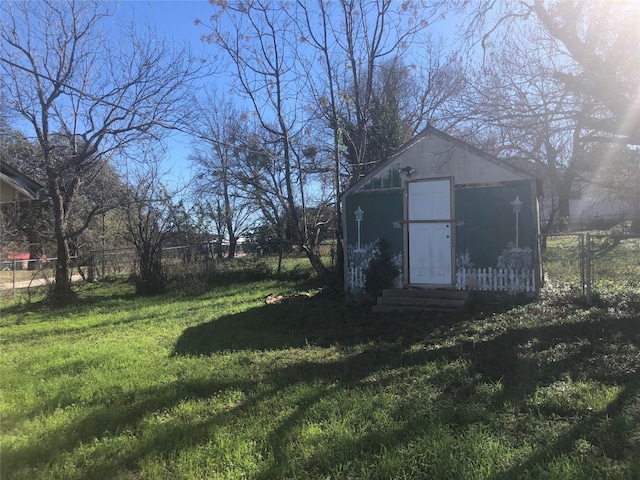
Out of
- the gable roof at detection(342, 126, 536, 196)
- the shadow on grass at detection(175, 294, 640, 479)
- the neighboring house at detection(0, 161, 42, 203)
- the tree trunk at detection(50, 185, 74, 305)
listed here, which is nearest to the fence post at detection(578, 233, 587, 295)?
the shadow on grass at detection(175, 294, 640, 479)

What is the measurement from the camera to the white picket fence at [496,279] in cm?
828

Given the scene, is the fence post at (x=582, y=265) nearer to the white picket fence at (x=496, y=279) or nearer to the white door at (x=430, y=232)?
the white picket fence at (x=496, y=279)

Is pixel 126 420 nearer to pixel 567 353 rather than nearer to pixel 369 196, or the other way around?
pixel 567 353

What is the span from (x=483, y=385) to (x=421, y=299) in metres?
4.25

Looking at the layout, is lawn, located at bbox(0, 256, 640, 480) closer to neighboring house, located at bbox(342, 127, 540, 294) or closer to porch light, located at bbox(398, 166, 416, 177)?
neighboring house, located at bbox(342, 127, 540, 294)

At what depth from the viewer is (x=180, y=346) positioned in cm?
649

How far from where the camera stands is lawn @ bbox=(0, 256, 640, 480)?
303cm

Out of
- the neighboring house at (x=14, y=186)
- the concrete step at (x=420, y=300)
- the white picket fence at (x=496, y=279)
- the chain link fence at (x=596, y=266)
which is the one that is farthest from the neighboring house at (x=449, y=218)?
the neighboring house at (x=14, y=186)

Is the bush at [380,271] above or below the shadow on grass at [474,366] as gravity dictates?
above

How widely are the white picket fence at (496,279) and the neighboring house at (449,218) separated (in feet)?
0.06

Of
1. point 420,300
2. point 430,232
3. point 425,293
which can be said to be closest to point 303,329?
point 420,300

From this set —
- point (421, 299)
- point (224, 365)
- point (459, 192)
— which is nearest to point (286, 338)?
point (224, 365)

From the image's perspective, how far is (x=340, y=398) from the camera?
4.12m

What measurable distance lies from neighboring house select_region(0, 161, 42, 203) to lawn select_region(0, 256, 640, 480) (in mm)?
2528
